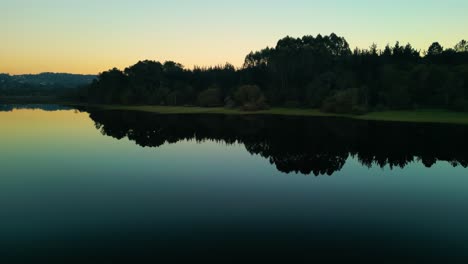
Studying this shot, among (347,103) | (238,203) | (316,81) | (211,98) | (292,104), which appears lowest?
(238,203)

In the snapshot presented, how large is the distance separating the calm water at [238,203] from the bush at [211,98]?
90.2 m

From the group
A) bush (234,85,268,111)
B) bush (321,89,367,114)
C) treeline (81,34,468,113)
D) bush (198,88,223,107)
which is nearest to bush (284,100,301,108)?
treeline (81,34,468,113)

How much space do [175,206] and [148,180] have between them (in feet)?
23.0

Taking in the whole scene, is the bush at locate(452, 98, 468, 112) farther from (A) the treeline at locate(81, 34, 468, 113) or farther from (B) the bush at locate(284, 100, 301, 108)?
(B) the bush at locate(284, 100, 301, 108)

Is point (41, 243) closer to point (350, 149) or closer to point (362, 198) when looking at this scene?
point (362, 198)

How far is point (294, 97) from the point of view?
117 metres

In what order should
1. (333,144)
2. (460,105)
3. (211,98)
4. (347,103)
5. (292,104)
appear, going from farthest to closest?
(211,98) < (292,104) < (347,103) < (460,105) < (333,144)

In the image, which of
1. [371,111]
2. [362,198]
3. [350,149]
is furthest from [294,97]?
[362,198]

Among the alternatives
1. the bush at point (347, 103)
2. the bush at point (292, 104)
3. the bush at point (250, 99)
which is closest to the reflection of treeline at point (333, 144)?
the bush at point (347, 103)

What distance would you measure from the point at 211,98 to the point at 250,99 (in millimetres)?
23596

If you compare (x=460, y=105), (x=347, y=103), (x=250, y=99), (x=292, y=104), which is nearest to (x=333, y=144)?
(x=347, y=103)

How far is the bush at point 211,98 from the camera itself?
427 feet

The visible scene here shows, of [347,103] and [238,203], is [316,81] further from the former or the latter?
[238,203]

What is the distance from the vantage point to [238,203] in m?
19.9
